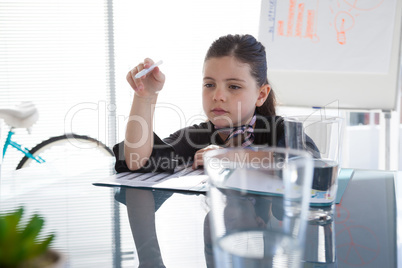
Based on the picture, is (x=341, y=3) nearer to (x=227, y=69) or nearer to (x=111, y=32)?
(x=227, y=69)

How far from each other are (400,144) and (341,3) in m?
0.92

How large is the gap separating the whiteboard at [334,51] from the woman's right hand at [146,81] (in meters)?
1.13

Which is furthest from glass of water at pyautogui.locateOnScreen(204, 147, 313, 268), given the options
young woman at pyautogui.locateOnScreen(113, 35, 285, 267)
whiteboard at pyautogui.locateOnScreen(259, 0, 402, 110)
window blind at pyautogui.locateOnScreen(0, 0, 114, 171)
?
window blind at pyautogui.locateOnScreen(0, 0, 114, 171)

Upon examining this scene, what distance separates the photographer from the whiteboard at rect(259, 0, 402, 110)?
6.66 ft

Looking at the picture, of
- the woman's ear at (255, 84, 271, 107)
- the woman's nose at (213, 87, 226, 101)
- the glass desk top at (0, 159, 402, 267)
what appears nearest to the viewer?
the glass desk top at (0, 159, 402, 267)

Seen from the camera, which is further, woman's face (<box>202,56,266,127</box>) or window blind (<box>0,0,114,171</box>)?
window blind (<box>0,0,114,171</box>)

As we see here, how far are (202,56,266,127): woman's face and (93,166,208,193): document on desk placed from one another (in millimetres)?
310

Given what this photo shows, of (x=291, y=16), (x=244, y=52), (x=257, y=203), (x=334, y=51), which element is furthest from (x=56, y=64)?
(x=257, y=203)

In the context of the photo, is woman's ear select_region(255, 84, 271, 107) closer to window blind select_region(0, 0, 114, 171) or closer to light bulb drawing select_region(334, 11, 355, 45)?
light bulb drawing select_region(334, 11, 355, 45)

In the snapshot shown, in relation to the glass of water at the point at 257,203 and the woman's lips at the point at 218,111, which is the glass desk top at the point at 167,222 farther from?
the woman's lips at the point at 218,111

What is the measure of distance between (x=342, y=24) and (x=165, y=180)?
60.6 inches

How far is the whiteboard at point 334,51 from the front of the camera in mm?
2029

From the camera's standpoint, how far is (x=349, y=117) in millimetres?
2609

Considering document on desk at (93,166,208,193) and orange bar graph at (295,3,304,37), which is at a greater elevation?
orange bar graph at (295,3,304,37)
